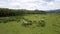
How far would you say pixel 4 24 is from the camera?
13.8 feet

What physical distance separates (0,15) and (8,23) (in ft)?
1.52

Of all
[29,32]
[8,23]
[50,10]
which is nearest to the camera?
[29,32]

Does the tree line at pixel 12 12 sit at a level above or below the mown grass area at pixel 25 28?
above

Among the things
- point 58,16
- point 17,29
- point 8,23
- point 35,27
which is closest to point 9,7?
point 8,23

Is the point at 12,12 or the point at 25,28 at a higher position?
the point at 12,12

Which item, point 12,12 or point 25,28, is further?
point 12,12

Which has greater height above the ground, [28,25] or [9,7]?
[9,7]

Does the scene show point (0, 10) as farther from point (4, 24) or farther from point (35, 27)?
point (35, 27)

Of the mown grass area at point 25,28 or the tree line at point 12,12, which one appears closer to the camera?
the mown grass area at point 25,28

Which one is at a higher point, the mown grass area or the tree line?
the tree line

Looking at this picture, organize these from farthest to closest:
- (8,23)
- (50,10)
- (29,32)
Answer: (50,10) < (8,23) < (29,32)

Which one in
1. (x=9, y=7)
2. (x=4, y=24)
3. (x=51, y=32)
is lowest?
(x=51, y=32)

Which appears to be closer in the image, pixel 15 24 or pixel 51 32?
pixel 51 32

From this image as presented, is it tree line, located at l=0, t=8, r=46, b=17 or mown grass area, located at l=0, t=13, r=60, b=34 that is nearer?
mown grass area, located at l=0, t=13, r=60, b=34
